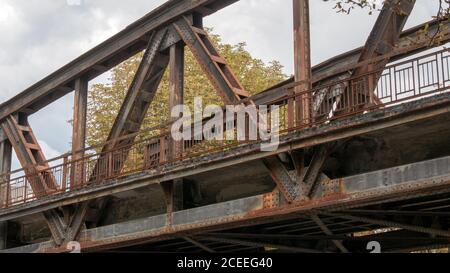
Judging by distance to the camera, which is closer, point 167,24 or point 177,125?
point 177,125

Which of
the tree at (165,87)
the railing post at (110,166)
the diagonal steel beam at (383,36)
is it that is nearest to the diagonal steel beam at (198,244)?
the railing post at (110,166)

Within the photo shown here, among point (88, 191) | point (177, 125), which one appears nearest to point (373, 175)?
point (177, 125)

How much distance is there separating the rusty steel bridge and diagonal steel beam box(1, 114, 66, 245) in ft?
0.15

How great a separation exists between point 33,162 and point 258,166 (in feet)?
27.7

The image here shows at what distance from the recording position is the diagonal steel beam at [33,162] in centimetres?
1875

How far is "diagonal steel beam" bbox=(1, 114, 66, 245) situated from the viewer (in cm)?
1875

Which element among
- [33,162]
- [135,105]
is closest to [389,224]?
[135,105]

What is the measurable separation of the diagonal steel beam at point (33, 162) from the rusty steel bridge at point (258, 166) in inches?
1.8

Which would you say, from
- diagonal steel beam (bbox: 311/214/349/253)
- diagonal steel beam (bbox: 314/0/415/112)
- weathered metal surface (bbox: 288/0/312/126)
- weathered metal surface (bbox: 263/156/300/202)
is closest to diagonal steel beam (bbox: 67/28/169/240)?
weathered metal surface (bbox: 288/0/312/126)

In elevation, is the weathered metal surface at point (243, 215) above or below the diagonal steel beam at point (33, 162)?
below

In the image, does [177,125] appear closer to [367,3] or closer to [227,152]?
[227,152]

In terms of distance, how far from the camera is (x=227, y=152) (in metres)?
14.4

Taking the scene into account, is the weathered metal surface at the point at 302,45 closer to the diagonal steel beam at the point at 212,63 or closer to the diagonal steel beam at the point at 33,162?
the diagonal steel beam at the point at 212,63
